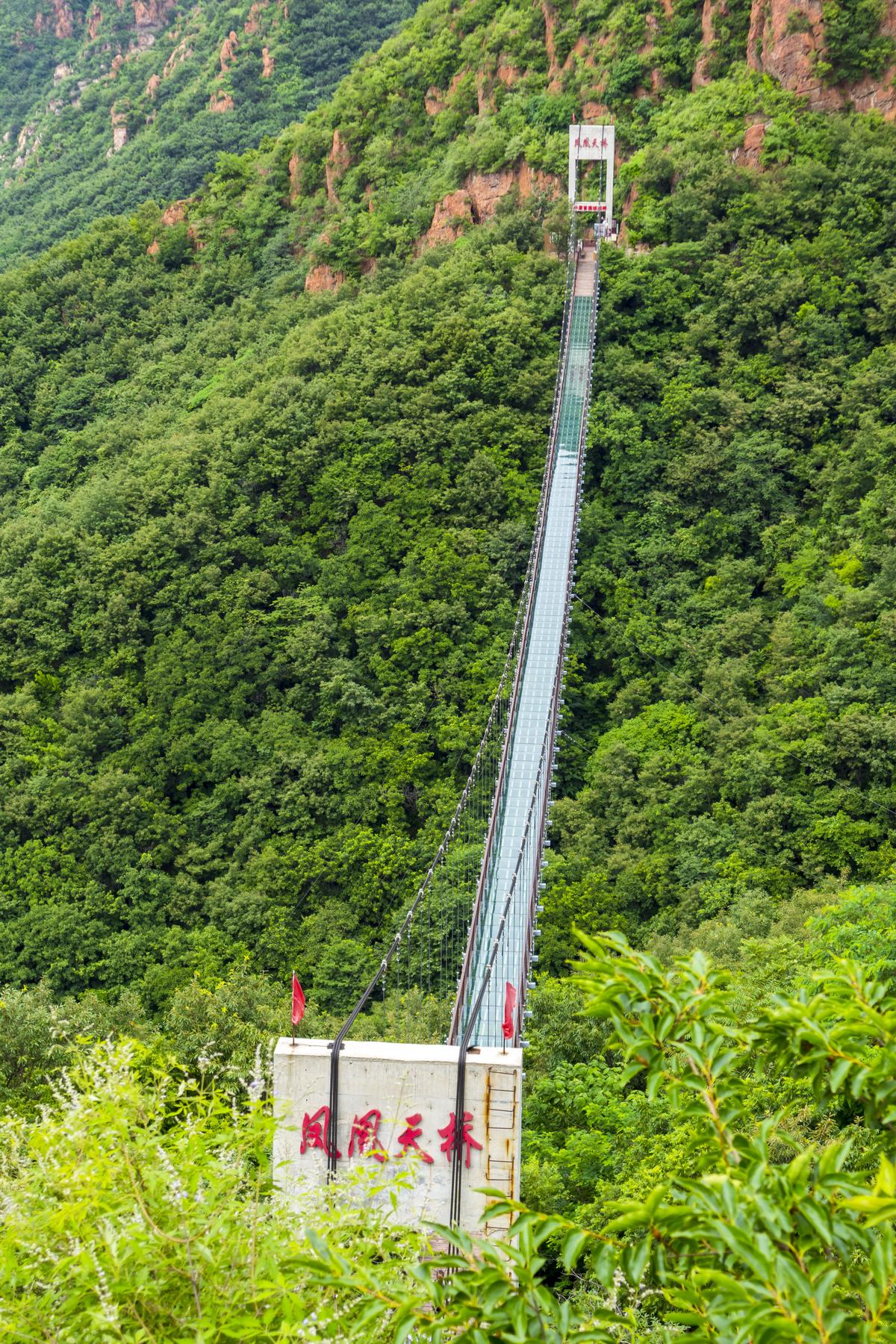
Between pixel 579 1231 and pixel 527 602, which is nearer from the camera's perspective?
pixel 579 1231

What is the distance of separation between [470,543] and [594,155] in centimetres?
1078

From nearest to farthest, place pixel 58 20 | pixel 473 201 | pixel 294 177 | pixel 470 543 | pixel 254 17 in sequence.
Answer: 1. pixel 470 543
2. pixel 473 201
3. pixel 294 177
4. pixel 254 17
5. pixel 58 20

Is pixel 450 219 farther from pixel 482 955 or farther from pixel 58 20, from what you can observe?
pixel 58 20

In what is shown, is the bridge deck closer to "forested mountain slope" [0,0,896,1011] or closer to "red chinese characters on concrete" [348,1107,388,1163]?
"forested mountain slope" [0,0,896,1011]

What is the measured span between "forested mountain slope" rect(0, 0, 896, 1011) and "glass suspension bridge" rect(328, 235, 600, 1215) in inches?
31.9

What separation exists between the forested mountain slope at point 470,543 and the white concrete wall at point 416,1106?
7424 millimetres

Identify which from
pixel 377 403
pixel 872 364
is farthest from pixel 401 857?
pixel 872 364

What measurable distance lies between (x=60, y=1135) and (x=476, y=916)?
9393 mm

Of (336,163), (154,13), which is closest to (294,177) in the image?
(336,163)

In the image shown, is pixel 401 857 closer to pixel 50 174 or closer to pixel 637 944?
pixel 637 944

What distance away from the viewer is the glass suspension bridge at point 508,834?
14.1 meters

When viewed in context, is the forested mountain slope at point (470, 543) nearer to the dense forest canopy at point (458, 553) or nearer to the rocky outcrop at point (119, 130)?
the dense forest canopy at point (458, 553)

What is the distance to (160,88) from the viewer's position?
63.0 meters

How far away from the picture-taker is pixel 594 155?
2973cm
